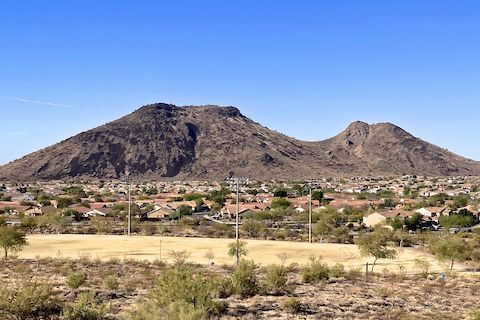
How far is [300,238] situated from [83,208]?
4312cm

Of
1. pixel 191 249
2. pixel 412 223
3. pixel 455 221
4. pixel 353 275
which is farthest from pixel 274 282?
pixel 455 221

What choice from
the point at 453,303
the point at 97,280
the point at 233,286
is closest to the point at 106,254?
the point at 97,280

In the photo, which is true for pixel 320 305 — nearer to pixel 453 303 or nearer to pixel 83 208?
pixel 453 303

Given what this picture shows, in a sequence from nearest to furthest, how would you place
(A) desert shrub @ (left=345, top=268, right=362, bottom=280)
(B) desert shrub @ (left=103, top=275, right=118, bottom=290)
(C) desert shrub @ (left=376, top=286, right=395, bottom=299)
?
(C) desert shrub @ (left=376, top=286, right=395, bottom=299) < (B) desert shrub @ (left=103, top=275, right=118, bottom=290) < (A) desert shrub @ (left=345, top=268, right=362, bottom=280)

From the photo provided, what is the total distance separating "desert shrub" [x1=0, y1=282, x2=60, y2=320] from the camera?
19719 millimetres

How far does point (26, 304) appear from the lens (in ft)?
65.2

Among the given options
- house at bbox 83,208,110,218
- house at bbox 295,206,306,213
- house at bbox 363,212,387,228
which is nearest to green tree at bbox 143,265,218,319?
house at bbox 363,212,387,228

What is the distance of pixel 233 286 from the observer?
26.6m

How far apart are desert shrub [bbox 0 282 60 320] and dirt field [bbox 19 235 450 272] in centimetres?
2192

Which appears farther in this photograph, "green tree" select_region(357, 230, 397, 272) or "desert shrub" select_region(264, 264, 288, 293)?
"green tree" select_region(357, 230, 397, 272)

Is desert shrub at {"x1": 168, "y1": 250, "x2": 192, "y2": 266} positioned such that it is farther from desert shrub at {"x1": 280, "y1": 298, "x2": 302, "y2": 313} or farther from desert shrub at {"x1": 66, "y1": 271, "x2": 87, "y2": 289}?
desert shrub at {"x1": 280, "y1": 298, "x2": 302, "y2": 313}

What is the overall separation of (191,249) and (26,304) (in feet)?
102

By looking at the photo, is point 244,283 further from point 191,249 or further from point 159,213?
point 159,213

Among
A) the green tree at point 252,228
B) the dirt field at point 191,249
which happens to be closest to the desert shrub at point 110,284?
the dirt field at point 191,249
